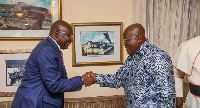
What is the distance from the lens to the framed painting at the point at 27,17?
10.3 feet

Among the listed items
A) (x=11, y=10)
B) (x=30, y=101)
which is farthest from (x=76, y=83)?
(x=11, y=10)

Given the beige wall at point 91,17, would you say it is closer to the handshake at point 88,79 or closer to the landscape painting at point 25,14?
the landscape painting at point 25,14

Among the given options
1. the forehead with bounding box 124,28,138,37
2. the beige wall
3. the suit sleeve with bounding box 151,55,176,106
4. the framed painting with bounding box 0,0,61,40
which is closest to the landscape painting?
the framed painting with bounding box 0,0,61,40

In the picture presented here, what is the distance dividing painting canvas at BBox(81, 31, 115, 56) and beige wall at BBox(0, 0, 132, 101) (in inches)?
8.1

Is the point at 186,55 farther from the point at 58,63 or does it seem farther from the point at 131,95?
the point at 58,63

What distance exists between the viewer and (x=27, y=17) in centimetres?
317

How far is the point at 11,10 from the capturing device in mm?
3137

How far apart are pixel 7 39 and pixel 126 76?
1828 mm

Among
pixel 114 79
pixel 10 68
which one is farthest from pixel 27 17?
pixel 114 79

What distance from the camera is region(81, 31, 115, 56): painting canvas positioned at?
3.33 meters

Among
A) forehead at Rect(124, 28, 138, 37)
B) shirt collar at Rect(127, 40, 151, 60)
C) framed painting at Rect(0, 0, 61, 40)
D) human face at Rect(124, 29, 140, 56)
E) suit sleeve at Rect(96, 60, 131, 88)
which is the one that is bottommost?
suit sleeve at Rect(96, 60, 131, 88)

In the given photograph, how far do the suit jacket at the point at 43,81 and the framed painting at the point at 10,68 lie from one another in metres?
1.08

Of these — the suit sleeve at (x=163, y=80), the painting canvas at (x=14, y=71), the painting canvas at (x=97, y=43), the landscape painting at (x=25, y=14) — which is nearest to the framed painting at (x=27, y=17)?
the landscape painting at (x=25, y=14)

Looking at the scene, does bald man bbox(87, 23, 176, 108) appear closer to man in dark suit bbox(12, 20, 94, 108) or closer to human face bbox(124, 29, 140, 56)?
human face bbox(124, 29, 140, 56)
